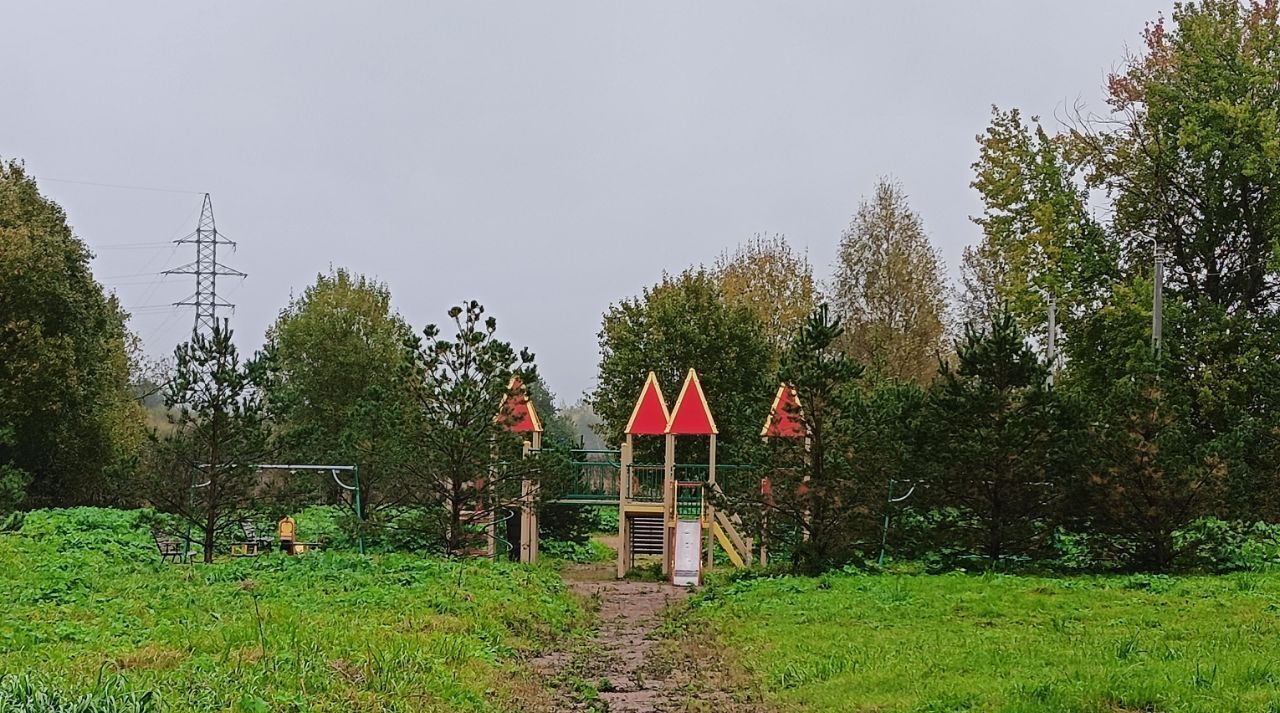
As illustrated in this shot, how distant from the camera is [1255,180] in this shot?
1072 inches

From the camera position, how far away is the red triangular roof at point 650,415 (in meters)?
22.5

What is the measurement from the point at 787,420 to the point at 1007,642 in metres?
7.94

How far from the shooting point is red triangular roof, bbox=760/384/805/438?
17.1 m

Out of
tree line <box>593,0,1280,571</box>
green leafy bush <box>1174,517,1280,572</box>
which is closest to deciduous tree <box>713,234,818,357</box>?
tree line <box>593,0,1280,571</box>

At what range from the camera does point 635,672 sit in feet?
32.2

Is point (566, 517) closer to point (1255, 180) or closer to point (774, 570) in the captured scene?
point (774, 570)

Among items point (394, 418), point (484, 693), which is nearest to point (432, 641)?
point (484, 693)

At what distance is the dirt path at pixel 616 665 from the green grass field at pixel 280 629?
1.16 feet

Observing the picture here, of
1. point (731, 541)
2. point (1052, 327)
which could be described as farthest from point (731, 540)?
point (1052, 327)

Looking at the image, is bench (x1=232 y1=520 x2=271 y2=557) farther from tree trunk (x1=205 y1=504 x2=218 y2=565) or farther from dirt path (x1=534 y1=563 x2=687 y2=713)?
dirt path (x1=534 y1=563 x2=687 y2=713)

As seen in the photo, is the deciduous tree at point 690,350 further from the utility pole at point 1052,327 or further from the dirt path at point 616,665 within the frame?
the dirt path at point 616,665

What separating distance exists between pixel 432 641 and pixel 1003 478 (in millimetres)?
10975

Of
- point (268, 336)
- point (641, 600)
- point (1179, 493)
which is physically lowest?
point (641, 600)

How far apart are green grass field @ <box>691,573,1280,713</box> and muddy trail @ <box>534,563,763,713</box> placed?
1.18ft
